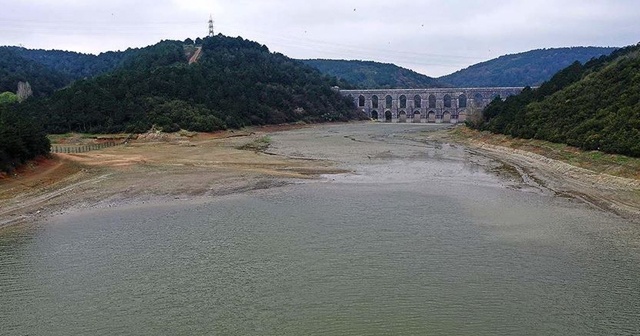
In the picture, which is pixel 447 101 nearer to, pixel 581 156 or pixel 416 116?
pixel 416 116

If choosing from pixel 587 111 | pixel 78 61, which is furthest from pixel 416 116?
pixel 587 111

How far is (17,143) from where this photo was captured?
118 ft

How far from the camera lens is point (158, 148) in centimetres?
6234

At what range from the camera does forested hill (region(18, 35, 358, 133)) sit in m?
78.4

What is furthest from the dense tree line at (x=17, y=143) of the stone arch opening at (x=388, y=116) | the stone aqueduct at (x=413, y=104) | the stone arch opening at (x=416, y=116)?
the stone arch opening at (x=416, y=116)

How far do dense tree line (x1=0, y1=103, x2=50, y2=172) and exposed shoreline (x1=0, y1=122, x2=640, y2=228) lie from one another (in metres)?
1.15

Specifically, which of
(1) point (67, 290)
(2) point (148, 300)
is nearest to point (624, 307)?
(2) point (148, 300)

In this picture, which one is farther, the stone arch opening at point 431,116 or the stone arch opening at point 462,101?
the stone arch opening at point 431,116

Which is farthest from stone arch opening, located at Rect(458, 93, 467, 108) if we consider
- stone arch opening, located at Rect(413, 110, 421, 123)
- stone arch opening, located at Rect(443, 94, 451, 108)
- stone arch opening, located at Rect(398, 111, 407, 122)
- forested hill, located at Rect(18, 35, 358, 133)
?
forested hill, located at Rect(18, 35, 358, 133)

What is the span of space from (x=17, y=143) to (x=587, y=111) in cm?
4675

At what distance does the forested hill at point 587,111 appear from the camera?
39.2 metres

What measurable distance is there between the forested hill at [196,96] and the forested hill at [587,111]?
4716cm

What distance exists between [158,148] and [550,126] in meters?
43.3

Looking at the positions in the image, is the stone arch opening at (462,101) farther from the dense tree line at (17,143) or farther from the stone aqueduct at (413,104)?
the dense tree line at (17,143)
